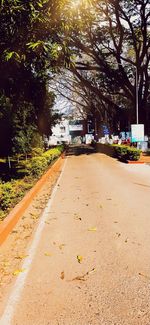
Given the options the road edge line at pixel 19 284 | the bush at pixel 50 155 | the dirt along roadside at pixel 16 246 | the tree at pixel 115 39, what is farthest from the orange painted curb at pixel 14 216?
the tree at pixel 115 39

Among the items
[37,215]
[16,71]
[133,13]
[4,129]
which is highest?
[133,13]

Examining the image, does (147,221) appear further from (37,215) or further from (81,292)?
(81,292)

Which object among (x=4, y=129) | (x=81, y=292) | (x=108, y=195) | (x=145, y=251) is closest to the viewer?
(x=81, y=292)

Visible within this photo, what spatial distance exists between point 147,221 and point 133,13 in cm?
2958

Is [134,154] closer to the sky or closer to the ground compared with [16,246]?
closer to the sky

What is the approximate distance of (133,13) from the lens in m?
33.7

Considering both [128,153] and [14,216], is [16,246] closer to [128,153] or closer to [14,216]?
[14,216]

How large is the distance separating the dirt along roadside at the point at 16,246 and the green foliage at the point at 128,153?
16396 millimetres

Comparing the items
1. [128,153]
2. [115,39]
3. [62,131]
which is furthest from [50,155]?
[62,131]

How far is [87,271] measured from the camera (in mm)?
5219

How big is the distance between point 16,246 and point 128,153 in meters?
21.3

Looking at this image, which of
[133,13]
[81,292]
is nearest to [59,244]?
[81,292]

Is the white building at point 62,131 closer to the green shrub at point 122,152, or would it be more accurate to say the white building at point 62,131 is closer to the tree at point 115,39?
the tree at point 115,39

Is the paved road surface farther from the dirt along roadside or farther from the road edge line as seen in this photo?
the dirt along roadside
